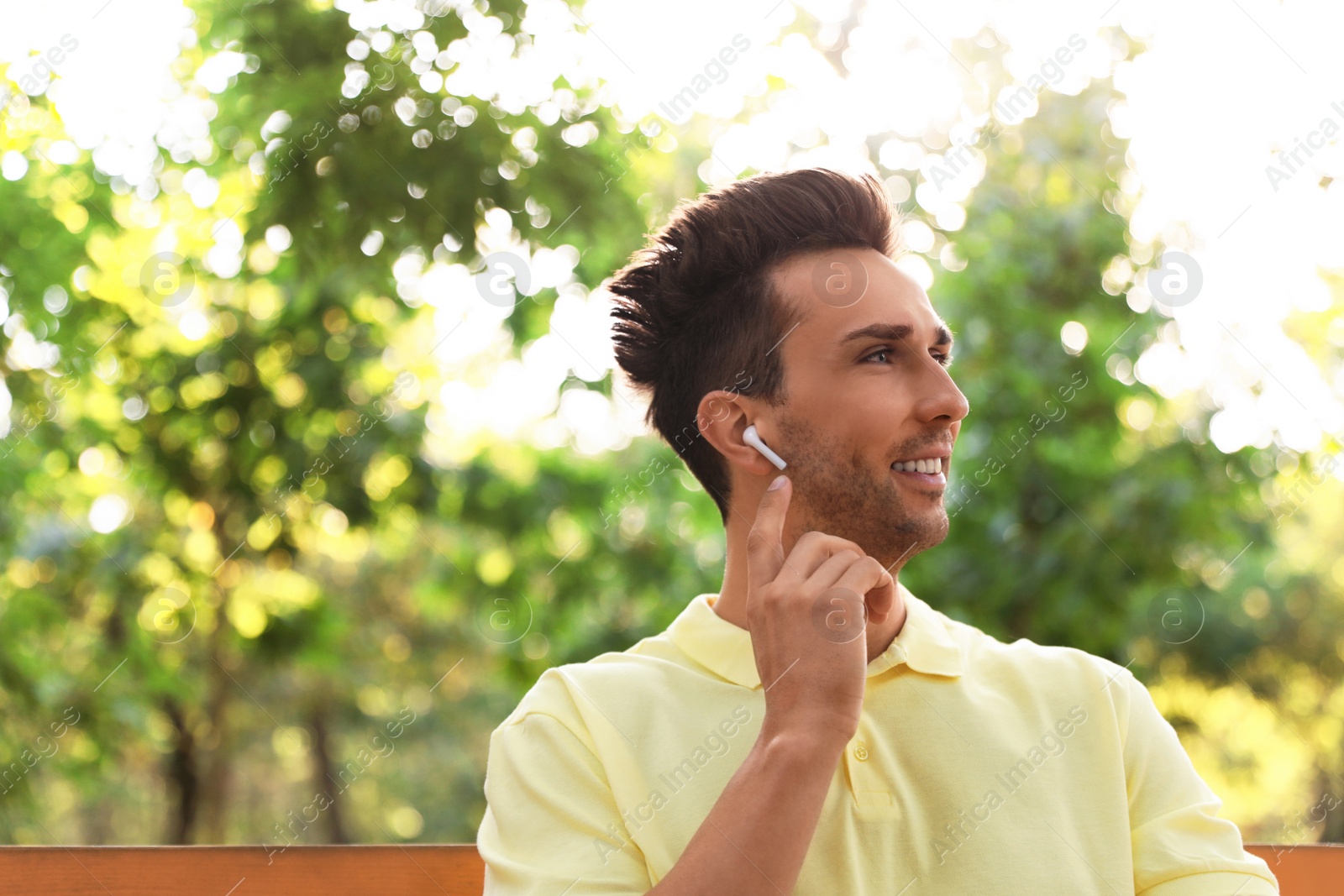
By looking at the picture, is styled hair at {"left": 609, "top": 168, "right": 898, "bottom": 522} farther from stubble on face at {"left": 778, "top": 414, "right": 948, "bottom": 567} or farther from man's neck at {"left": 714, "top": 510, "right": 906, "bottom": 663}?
stubble on face at {"left": 778, "top": 414, "right": 948, "bottom": 567}

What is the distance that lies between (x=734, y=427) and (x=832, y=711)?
71 centimetres

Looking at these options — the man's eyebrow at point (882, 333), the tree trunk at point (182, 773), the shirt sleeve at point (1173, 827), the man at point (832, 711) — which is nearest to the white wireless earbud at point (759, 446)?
the man at point (832, 711)

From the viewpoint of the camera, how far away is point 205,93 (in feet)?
14.6

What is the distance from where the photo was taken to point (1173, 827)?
190 cm

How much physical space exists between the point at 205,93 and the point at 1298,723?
34.0ft

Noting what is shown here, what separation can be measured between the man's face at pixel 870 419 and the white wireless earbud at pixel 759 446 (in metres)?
0.02

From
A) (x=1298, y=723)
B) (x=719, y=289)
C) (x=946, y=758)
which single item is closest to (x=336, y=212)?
(x=719, y=289)

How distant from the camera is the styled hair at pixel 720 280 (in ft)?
7.74

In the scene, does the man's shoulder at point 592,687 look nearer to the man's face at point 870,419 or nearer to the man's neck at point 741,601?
the man's neck at point 741,601

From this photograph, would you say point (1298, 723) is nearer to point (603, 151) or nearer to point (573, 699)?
point (603, 151)

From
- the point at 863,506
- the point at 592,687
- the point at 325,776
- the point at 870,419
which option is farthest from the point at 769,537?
the point at 325,776

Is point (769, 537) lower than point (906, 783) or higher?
higher

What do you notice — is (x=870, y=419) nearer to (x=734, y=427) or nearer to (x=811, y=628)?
(x=734, y=427)

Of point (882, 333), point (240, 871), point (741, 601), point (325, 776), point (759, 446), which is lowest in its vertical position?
point (325, 776)
